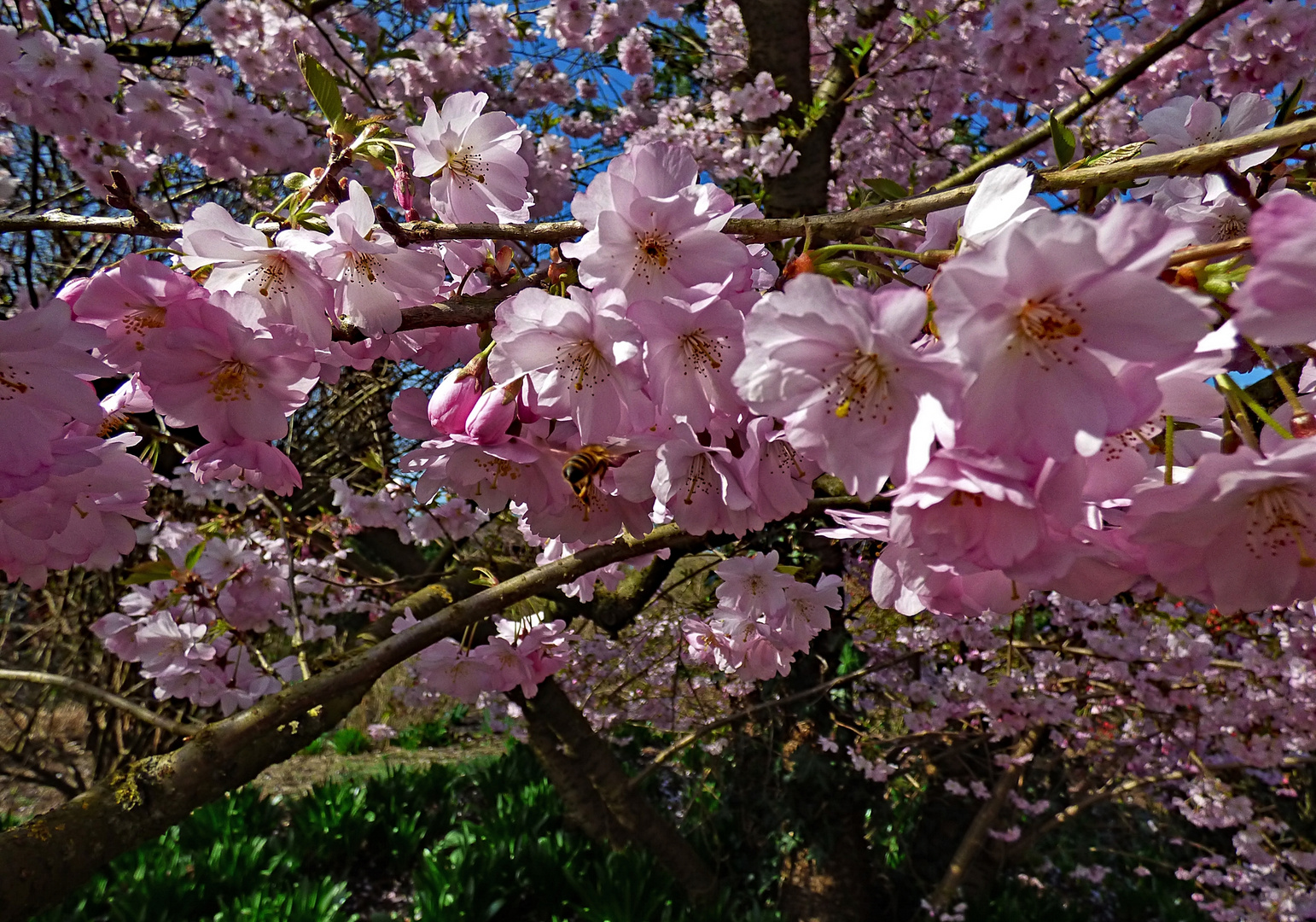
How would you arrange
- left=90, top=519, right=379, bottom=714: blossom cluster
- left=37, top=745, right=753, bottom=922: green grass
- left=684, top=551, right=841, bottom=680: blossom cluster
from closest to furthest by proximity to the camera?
left=684, top=551, right=841, bottom=680: blossom cluster → left=90, top=519, right=379, bottom=714: blossom cluster → left=37, top=745, right=753, bottom=922: green grass

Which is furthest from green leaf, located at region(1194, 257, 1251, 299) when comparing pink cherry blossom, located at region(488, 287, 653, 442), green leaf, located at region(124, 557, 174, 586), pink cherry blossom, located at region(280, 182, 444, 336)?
green leaf, located at region(124, 557, 174, 586)

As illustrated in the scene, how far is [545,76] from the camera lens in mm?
4816

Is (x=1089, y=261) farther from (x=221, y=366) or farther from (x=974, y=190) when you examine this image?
(x=221, y=366)

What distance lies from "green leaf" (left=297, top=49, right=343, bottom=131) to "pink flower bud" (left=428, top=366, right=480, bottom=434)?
333 millimetres

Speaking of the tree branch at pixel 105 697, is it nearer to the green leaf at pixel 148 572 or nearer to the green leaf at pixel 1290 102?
the green leaf at pixel 148 572

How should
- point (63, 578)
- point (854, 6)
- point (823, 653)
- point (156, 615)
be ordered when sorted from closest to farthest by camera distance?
1. point (156, 615)
2. point (823, 653)
3. point (854, 6)
4. point (63, 578)

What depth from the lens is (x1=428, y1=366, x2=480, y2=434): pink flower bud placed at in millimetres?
850

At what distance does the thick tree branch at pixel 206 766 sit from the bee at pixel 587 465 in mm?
266

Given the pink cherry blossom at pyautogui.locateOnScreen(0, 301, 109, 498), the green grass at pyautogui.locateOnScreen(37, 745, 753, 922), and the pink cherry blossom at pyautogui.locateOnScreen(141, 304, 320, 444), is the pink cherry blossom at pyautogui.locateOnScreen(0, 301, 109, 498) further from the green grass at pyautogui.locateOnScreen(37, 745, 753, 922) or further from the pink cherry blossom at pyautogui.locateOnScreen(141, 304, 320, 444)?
the green grass at pyautogui.locateOnScreen(37, 745, 753, 922)

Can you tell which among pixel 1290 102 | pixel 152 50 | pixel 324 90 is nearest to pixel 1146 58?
pixel 1290 102

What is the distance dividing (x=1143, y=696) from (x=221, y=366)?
15.2ft

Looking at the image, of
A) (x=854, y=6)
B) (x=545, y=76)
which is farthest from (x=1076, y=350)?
(x=545, y=76)

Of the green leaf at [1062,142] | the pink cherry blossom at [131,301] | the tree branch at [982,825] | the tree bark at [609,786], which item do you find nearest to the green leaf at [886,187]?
the green leaf at [1062,142]

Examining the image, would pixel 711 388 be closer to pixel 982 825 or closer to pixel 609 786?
pixel 609 786
